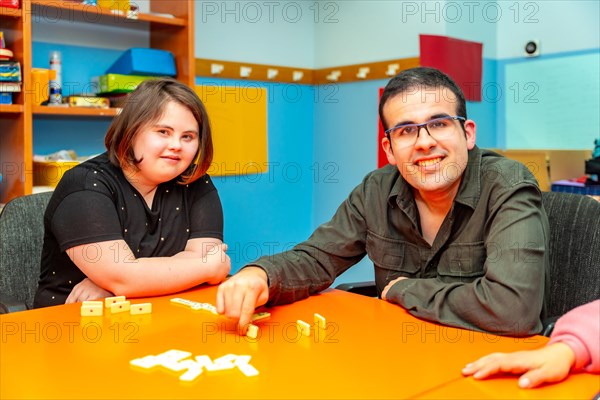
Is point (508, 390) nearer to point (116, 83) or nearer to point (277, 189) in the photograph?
point (116, 83)

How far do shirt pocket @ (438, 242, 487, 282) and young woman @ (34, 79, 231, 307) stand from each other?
63 centimetres

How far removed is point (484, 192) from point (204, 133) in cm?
91

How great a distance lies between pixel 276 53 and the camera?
183 inches

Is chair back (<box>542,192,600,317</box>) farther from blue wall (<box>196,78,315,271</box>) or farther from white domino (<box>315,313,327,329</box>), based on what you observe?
blue wall (<box>196,78,315,271</box>)

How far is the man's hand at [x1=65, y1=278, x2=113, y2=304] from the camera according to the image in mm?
1727

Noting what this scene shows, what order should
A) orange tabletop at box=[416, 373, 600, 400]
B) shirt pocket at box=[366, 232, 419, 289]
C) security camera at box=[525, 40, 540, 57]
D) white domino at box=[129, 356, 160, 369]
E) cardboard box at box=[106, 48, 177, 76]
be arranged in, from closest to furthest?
orange tabletop at box=[416, 373, 600, 400]
white domino at box=[129, 356, 160, 369]
shirt pocket at box=[366, 232, 419, 289]
cardboard box at box=[106, 48, 177, 76]
security camera at box=[525, 40, 540, 57]

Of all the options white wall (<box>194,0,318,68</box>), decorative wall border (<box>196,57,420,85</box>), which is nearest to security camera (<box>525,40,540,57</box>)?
decorative wall border (<box>196,57,420,85</box>)

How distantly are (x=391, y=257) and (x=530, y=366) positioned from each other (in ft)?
2.40

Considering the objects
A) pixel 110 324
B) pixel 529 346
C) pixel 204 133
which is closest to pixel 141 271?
pixel 110 324

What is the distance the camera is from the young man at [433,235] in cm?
141

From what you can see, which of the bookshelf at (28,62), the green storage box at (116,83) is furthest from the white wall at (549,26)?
the green storage box at (116,83)

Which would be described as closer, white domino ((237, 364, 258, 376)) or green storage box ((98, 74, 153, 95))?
white domino ((237, 364, 258, 376))

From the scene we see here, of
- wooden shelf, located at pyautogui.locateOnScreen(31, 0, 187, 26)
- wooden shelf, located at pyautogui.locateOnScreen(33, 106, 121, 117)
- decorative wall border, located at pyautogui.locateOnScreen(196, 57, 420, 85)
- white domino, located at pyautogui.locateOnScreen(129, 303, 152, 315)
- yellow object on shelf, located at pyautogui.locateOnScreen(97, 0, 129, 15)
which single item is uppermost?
yellow object on shelf, located at pyautogui.locateOnScreen(97, 0, 129, 15)

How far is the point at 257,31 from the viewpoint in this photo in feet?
14.8
